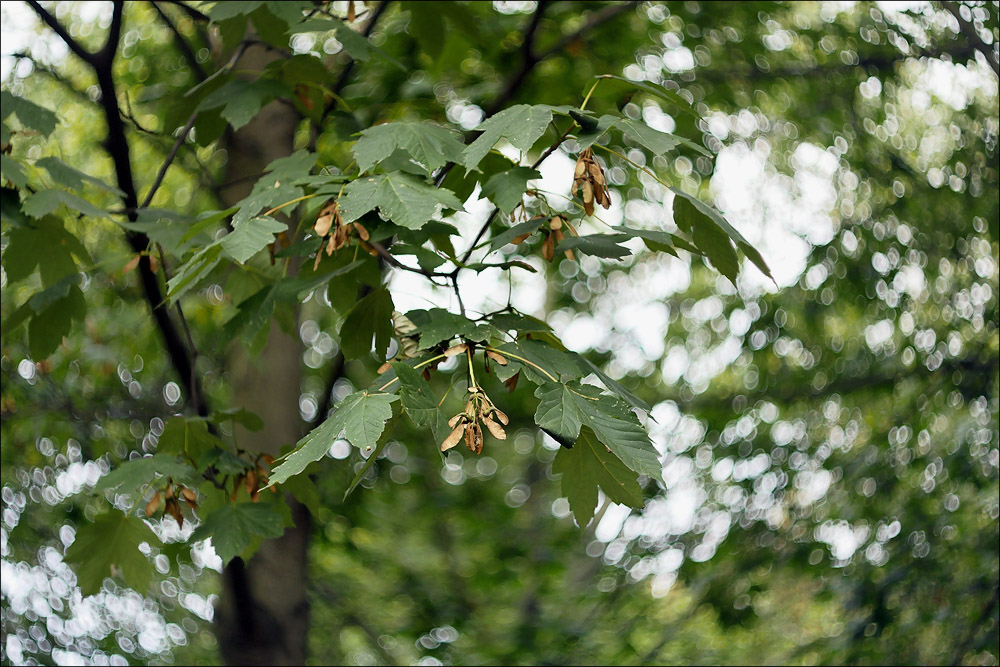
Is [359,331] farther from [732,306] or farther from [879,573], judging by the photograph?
[732,306]

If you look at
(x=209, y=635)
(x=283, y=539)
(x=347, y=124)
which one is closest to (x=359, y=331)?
(x=347, y=124)

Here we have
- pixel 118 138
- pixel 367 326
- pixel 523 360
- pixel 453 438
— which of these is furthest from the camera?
pixel 118 138

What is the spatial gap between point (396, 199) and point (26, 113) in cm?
130

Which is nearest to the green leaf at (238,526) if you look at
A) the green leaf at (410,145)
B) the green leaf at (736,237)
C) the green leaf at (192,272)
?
the green leaf at (192,272)

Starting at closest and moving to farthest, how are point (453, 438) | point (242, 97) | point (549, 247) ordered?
point (453, 438)
point (549, 247)
point (242, 97)

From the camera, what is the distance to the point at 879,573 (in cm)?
410

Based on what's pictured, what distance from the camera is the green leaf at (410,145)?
1721 mm

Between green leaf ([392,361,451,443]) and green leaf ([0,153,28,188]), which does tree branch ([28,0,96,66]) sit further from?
green leaf ([392,361,451,443])

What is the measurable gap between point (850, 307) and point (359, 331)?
13.3 feet

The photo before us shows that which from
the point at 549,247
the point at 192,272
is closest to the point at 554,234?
the point at 549,247

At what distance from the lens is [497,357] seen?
1630 millimetres

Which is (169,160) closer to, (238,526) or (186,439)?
(186,439)

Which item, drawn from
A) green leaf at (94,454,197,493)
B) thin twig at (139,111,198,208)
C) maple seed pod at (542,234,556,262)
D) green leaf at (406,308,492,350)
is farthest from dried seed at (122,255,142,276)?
maple seed pod at (542,234,556,262)

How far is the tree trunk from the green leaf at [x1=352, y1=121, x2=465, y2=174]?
1.88 m
